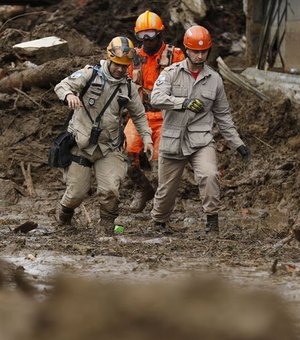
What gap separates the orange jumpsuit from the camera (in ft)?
41.0

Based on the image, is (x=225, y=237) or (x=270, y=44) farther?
(x=270, y=44)

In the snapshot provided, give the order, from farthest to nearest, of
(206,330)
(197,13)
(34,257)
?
(197,13) < (34,257) < (206,330)

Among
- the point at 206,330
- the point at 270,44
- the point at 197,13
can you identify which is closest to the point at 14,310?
the point at 206,330

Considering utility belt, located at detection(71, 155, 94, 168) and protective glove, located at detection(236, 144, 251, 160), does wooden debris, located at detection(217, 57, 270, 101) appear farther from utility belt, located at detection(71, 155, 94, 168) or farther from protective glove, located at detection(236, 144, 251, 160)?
utility belt, located at detection(71, 155, 94, 168)

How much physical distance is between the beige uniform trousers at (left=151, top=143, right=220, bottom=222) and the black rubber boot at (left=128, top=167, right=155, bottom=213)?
143cm

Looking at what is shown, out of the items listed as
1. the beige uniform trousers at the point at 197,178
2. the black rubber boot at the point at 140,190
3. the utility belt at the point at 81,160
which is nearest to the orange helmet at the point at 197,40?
the beige uniform trousers at the point at 197,178

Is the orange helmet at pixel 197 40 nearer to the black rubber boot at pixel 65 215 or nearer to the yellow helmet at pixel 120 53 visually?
the yellow helmet at pixel 120 53

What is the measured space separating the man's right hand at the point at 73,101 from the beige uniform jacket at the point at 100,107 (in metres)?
0.11

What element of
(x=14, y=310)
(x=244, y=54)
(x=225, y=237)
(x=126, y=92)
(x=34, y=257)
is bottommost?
(x=244, y=54)

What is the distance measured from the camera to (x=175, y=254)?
10070 mm

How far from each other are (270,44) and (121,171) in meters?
6.84

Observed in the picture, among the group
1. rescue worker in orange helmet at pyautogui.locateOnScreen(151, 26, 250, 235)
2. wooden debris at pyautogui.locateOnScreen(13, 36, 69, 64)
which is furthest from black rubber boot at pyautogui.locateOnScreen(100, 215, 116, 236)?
wooden debris at pyautogui.locateOnScreen(13, 36, 69, 64)

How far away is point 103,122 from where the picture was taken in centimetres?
1109

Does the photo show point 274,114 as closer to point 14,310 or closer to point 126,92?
point 126,92
